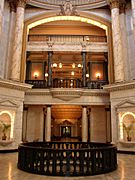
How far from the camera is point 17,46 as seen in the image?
14914 millimetres

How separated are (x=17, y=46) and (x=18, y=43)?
0.25 metres

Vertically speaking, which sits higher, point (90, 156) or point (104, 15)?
point (104, 15)

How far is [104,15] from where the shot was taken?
55.6ft

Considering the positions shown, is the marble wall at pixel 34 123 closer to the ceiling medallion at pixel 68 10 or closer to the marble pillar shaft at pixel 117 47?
the marble pillar shaft at pixel 117 47

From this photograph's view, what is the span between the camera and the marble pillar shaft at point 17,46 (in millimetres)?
14531

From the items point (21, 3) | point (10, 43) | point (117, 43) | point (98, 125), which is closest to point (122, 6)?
point (117, 43)

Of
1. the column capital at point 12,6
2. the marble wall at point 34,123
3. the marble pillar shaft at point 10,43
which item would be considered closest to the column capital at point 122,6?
the column capital at point 12,6

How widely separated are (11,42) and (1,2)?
10.1ft

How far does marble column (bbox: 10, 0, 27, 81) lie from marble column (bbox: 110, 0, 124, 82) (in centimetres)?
678

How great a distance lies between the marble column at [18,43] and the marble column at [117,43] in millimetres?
6784

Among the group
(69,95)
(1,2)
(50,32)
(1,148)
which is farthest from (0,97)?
(50,32)

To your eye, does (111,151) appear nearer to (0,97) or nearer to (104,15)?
(0,97)

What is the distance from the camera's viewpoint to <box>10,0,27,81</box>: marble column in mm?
14539

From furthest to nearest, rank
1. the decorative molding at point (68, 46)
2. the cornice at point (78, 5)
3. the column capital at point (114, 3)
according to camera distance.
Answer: the cornice at point (78, 5), the decorative molding at point (68, 46), the column capital at point (114, 3)
